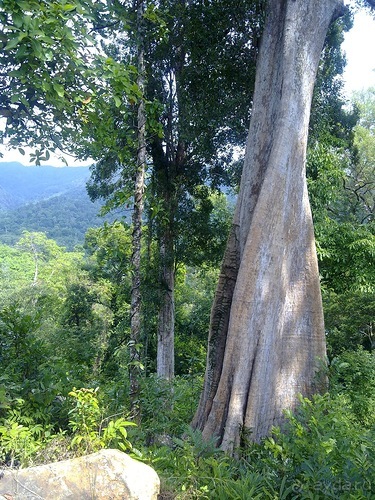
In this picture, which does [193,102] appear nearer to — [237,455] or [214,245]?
[214,245]

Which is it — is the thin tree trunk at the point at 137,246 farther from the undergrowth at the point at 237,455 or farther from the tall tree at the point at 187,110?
the undergrowth at the point at 237,455

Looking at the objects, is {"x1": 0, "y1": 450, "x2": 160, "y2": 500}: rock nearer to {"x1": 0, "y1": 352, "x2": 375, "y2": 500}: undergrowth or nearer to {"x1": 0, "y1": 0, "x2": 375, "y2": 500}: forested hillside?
{"x1": 0, "y1": 352, "x2": 375, "y2": 500}: undergrowth

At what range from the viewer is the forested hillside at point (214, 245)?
330 cm

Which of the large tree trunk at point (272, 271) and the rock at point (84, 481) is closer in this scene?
the rock at point (84, 481)

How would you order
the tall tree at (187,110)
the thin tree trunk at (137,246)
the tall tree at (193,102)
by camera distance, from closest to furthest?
the thin tree trunk at (137,246)
the tall tree at (187,110)
the tall tree at (193,102)

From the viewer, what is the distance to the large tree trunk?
4.68 metres

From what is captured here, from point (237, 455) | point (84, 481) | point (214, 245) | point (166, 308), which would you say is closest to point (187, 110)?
point (214, 245)

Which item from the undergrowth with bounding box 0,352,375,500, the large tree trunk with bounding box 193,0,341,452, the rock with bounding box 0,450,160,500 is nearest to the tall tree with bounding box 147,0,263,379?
the large tree trunk with bounding box 193,0,341,452

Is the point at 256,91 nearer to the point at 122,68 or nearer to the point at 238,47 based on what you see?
the point at 122,68

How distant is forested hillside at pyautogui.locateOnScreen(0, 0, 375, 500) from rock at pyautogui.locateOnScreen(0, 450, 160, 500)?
0.41m

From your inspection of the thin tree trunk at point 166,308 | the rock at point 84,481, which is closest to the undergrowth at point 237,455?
the rock at point 84,481

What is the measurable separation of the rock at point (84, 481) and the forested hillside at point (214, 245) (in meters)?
0.41

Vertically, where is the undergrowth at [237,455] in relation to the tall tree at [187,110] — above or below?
below

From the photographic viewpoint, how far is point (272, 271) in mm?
4926
